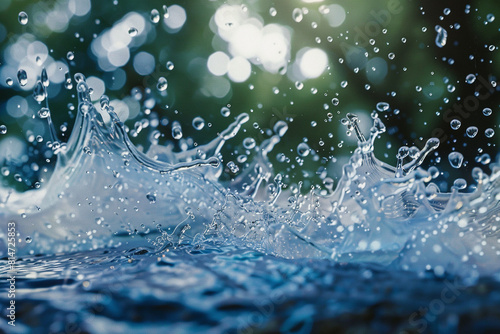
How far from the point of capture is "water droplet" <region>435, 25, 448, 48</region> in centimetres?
248

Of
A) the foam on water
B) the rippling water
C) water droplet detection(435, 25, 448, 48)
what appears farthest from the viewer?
water droplet detection(435, 25, 448, 48)

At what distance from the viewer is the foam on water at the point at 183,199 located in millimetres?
1167

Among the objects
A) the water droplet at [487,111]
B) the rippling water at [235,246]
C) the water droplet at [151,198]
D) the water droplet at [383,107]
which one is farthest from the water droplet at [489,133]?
the water droplet at [151,198]

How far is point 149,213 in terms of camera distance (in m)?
1.45

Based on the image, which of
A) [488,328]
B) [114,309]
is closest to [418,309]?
[488,328]

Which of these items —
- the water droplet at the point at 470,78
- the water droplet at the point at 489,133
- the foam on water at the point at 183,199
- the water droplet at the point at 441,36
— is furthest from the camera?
the water droplet at the point at 470,78

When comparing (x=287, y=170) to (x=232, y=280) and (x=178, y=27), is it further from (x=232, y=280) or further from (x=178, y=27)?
(x=232, y=280)

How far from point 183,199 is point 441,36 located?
68.4 inches

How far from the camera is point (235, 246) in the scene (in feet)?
3.61

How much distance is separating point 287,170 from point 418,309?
230 cm

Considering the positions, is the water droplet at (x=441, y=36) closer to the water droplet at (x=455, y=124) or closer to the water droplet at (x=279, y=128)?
the water droplet at (x=455, y=124)

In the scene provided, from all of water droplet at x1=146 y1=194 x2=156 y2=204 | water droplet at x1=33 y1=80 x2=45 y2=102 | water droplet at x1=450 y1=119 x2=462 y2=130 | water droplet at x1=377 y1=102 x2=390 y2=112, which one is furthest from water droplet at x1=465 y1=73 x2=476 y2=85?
water droplet at x1=33 y1=80 x2=45 y2=102

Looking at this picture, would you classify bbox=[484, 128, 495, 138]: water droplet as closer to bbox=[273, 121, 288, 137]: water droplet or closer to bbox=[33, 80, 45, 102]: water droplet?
bbox=[273, 121, 288, 137]: water droplet

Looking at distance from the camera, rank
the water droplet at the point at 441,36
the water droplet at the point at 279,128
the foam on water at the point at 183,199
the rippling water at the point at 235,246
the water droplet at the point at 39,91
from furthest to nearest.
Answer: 1. the water droplet at the point at 441,36
2. the water droplet at the point at 279,128
3. the water droplet at the point at 39,91
4. the foam on water at the point at 183,199
5. the rippling water at the point at 235,246
